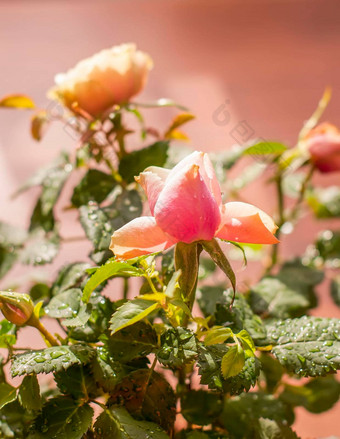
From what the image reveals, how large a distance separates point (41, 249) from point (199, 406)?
0.72 feet

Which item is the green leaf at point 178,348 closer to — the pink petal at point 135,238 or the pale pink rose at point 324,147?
the pink petal at point 135,238

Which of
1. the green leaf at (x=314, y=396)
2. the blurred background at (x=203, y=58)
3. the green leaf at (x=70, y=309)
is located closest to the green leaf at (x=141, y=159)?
the green leaf at (x=70, y=309)

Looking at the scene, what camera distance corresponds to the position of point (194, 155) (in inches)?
12.4

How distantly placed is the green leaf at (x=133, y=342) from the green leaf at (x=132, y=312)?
5 cm

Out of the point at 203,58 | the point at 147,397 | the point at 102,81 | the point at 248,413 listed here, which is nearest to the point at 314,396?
the point at 248,413

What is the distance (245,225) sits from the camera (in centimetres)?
32

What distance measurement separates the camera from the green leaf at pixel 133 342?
0.35 m

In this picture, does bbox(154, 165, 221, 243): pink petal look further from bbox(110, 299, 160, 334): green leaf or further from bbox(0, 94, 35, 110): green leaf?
bbox(0, 94, 35, 110): green leaf

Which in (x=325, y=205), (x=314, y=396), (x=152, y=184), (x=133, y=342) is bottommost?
(x=314, y=396)

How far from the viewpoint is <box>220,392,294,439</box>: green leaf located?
0.44m

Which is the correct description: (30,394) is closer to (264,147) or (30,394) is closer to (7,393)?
(7,393)

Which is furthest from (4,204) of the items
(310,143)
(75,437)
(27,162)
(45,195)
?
(75,437)

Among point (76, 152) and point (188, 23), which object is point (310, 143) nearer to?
point (76, 152)

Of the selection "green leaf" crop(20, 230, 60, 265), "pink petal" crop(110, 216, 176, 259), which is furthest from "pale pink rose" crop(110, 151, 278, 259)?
"green leaf" crop(20, 230, 60, 265)
